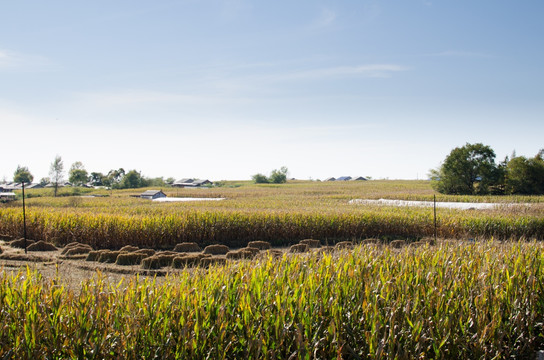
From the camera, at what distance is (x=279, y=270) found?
22.9 ft

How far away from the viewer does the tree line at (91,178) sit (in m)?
77.6

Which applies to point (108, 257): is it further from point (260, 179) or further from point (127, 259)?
point (260, 179)

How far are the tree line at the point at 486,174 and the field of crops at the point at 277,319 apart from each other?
4700 centimetres

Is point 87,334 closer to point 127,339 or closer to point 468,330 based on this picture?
point 127,339

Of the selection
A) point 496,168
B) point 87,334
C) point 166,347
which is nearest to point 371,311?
point 166,347

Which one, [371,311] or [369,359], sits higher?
[371,311]

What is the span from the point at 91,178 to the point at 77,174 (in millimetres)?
10657

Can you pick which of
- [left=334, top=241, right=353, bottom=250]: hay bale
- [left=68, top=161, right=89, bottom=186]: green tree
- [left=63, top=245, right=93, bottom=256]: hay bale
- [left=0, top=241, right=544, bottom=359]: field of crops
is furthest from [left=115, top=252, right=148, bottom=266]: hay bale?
[left=68, top=161, right=89, bottom=186]: green tree

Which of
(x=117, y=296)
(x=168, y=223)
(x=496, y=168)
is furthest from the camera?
(x=496, y=168)

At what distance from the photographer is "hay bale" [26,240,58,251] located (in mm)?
15695

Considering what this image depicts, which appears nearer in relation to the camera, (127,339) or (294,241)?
(127,339)

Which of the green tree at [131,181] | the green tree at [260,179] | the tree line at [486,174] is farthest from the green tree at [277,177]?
the tree line at [486,174]

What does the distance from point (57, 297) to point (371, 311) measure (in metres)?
3.98

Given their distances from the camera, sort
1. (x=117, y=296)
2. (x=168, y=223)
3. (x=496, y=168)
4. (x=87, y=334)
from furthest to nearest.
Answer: (x=496, y=168)
(x=168, y=223)
(x=117, y=296)
(x=87, y=334)
